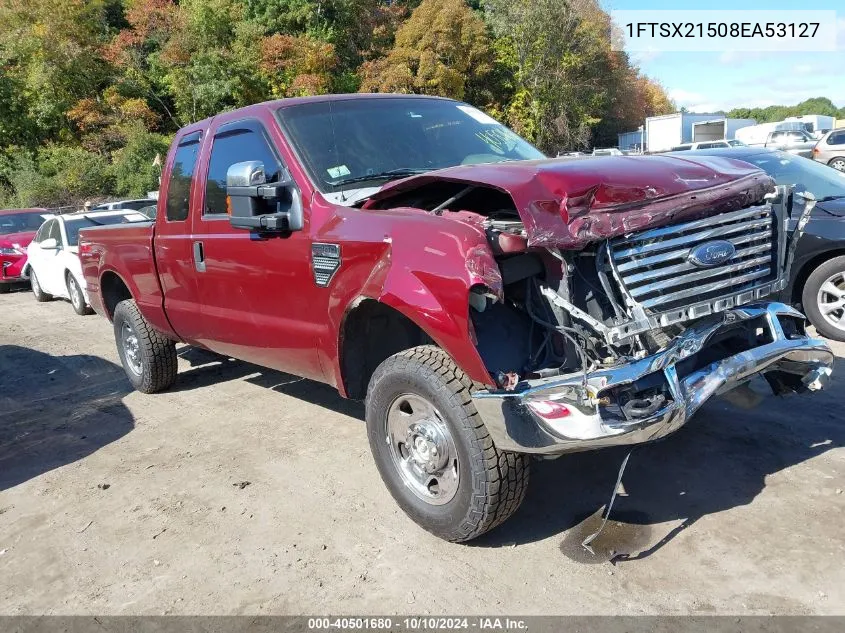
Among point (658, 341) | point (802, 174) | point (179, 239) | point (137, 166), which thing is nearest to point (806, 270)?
point (802, 174)

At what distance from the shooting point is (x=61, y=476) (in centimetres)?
462

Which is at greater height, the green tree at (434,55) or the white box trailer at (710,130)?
the green tree at (434,55)

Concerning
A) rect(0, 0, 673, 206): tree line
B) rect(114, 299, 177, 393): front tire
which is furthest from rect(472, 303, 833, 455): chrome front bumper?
rect(0, 0, 673, 206): tree line

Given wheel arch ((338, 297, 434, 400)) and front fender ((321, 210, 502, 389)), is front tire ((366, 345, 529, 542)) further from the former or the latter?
wheel arch ((338, 297, 434, 400))

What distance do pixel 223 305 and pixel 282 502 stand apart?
4.75 feet

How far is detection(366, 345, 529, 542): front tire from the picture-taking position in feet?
10.1

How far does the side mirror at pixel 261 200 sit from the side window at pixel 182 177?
3.94 ft

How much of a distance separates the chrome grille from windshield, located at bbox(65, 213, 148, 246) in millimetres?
9556

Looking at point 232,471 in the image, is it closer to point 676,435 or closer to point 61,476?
point 61,476

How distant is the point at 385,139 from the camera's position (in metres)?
4.37

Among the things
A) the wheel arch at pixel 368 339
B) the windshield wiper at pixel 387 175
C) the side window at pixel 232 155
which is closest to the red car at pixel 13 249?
the side window at pixel 232 155

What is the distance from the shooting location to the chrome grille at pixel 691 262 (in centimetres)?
300

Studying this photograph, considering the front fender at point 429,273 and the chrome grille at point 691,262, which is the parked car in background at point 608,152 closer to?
the chrome grille at point 691,262

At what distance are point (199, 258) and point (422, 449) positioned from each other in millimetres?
2346
